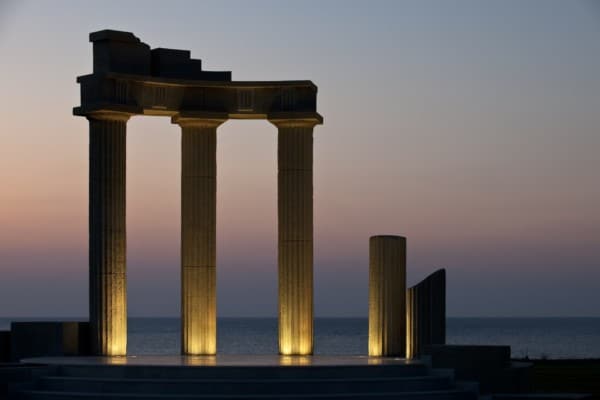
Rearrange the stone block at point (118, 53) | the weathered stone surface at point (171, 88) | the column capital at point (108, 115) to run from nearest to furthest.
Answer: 1. the column capital at point (108, 115)
2. the weathered stone surface at point (171, 88)
3. the stone block at point (118, 53)

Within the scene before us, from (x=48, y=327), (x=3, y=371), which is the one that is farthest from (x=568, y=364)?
(x=3, y=371)

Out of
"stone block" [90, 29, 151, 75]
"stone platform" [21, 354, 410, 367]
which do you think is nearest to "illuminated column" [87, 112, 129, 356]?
"stone block" [90, 29, 151, 75]

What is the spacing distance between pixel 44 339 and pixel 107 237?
3993mm

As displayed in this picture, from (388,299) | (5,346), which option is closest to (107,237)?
(5,346)

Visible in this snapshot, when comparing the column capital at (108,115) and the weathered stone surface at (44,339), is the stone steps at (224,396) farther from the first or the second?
the column capital at (108,115)

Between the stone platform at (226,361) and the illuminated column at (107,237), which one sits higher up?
the illuminated column at (107,237)

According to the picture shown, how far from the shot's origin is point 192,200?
48.8 m

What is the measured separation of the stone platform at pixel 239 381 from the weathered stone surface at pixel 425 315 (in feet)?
14.0

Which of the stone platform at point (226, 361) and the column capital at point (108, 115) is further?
the column capital at point (108, 115)

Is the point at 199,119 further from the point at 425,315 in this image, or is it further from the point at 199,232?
the point at 425,315

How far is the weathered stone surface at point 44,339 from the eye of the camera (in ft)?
151

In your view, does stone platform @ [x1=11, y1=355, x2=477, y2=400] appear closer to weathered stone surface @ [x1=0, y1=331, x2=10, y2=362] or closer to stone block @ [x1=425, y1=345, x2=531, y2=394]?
stone block @ [x1=425, y1=345, x2=531, y2=394]

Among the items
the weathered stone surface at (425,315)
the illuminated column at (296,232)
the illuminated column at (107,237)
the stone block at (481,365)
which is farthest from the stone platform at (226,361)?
the illuminated column at (296,232)

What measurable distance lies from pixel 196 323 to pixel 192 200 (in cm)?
429
